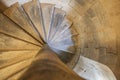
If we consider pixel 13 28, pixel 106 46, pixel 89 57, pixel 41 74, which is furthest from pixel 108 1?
pixel 41 74

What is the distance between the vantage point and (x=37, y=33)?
264cm

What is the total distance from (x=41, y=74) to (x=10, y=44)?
1456 millimetres

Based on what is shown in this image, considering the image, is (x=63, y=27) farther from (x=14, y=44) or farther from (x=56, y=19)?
(x=14, y=44)

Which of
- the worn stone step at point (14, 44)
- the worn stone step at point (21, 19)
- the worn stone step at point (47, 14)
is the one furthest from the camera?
the worn stone step at point (47, 14)

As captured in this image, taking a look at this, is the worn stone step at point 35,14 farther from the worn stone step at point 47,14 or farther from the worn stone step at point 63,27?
the worn stone step at point 63,27

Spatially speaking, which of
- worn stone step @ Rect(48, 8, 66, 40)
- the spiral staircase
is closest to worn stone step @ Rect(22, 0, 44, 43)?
the spiral staircase

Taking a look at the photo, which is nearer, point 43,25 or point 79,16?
point 43,25

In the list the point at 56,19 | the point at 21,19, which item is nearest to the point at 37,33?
the point at 21,19

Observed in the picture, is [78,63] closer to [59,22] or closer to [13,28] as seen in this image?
[59,22]

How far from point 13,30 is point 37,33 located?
0.97 feet

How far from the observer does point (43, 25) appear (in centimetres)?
276

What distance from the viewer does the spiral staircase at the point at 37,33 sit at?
2.48 m

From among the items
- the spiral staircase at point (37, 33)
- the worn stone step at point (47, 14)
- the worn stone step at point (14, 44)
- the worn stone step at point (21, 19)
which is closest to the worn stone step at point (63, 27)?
the spiral staircase at point (37, 33)

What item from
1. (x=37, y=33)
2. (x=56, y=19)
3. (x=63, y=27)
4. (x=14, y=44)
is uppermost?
(x=56, y=19)
